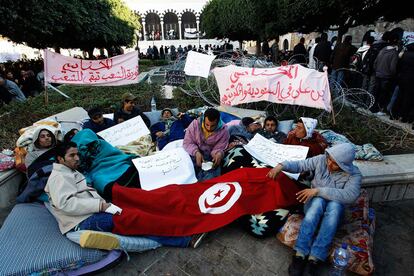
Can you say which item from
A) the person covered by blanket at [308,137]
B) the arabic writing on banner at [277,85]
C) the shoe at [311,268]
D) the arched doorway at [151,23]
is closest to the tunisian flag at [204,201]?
the shoe at [311,268]

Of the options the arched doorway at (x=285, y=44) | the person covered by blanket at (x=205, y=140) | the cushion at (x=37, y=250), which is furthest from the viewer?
the arched doorway at (x=285, y=44)

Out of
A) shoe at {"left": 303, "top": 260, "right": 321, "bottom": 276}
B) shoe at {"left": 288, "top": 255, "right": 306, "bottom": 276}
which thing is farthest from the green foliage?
shoe at {"left": 303, "top": 260, "right": 321, "bottom": 276}

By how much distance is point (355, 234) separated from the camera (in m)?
2.70

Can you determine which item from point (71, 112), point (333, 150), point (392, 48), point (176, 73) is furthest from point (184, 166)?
point (392, 48)

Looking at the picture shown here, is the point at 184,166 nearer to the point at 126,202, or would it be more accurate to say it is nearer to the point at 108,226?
the point at 126,202

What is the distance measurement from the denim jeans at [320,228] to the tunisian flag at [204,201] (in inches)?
15.5

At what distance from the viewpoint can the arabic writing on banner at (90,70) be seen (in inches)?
279

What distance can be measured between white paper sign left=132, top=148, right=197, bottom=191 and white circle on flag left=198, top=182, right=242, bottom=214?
45 cm

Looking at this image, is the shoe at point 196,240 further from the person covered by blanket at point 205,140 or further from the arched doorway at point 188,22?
the arched doorway at point 188,22

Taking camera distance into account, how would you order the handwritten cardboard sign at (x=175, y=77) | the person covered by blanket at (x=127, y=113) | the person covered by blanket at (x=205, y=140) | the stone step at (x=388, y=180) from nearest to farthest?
the stone step at (x=388, y=180)
the person covered by blanket at (x=205, y=140)
the person covered by blanket at (x=127, y=113)
the handwritten cardboard sign at (x=175, y=77)

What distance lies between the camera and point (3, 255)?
7.71 ft

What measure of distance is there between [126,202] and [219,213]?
3.27 ft

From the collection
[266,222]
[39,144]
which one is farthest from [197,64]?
[266,222]

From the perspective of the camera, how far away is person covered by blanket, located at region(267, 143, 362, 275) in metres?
2.48
